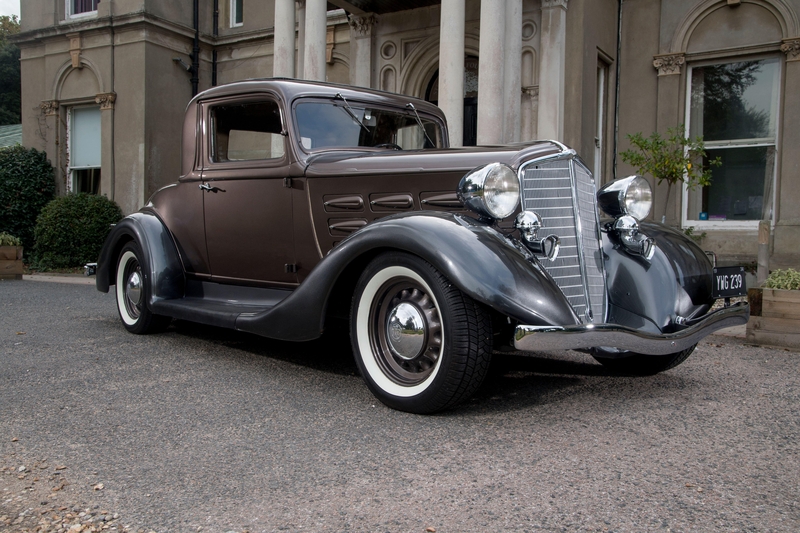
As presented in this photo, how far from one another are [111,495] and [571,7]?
9.67 meters

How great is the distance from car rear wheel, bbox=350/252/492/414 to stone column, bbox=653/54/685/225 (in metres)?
8.46

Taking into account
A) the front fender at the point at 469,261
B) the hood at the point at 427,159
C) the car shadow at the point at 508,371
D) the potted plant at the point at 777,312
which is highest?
the hood at the point at 427,159

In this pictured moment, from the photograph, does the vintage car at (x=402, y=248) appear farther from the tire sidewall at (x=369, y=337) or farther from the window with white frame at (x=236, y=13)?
the window with white frame at (x=236, y=13)

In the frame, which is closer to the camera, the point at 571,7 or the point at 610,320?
the point at 610,320

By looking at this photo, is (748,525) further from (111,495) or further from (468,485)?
(111,495)

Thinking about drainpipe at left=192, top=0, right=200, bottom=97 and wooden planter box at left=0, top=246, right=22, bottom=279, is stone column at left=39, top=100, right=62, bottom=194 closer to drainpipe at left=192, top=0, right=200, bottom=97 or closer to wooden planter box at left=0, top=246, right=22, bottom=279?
drainpipe at left=192, top=0, right=200, bottom=97

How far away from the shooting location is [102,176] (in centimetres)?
1444

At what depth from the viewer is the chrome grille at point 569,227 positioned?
326 cm

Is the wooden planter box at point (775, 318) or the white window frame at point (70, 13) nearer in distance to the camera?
the wooden planter box at point (775, 318)

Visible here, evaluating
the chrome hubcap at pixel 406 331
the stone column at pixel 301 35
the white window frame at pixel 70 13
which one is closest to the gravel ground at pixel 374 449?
the chrome hubcap at pixel 406 331

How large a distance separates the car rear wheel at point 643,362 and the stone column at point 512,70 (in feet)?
18.9

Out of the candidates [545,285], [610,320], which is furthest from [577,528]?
[610,320]

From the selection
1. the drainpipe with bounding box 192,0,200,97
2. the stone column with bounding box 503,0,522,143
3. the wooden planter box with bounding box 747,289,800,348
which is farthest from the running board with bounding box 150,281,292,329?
the drainpipe with bounding box 192,0,200,97

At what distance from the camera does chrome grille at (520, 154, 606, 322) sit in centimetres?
326
